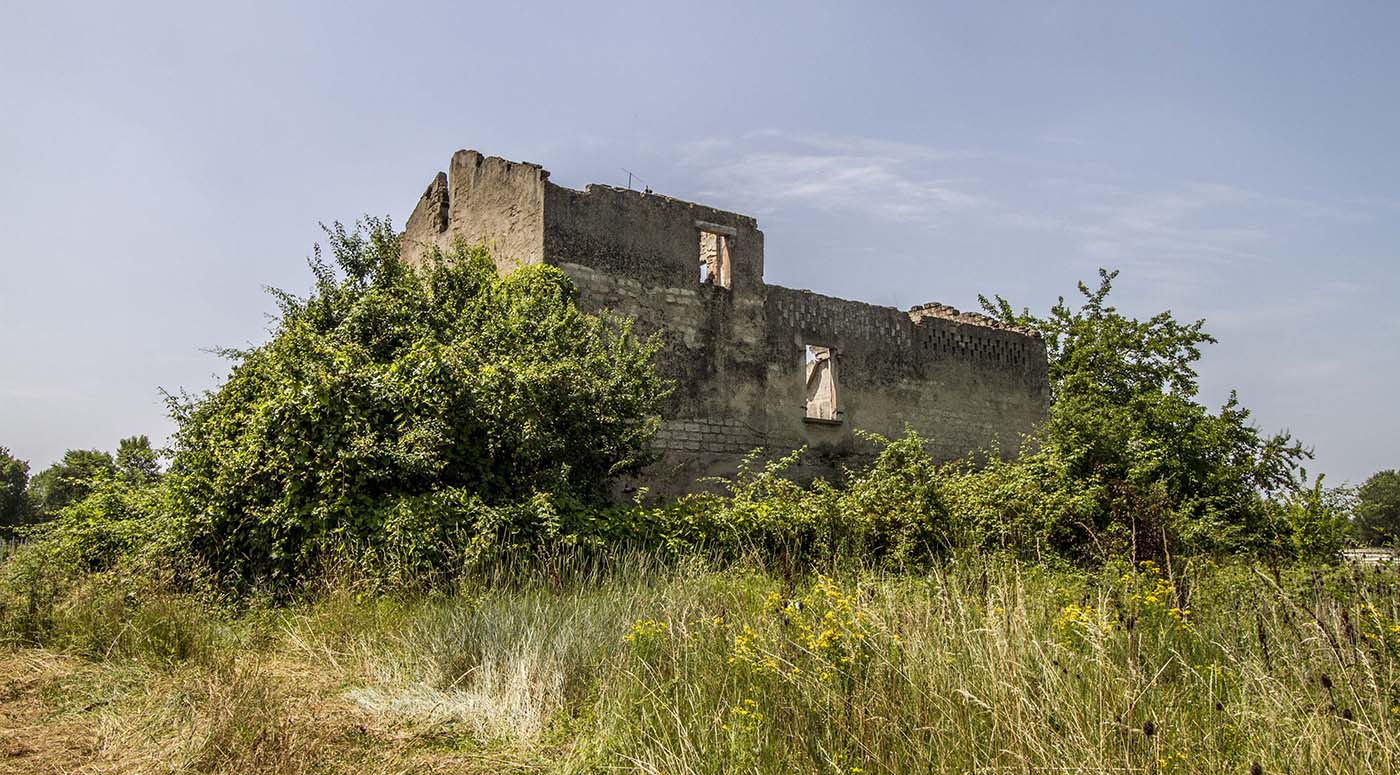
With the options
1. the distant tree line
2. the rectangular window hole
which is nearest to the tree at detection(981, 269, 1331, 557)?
the rectangular window hole

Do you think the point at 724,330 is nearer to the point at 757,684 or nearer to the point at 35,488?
the point at 757,684

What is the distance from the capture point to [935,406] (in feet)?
60.2

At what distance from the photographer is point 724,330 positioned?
15.7 meters

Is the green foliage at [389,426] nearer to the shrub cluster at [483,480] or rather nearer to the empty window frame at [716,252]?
the shrub cluster at [483,480]

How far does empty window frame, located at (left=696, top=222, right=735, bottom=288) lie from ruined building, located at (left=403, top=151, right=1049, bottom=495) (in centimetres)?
3

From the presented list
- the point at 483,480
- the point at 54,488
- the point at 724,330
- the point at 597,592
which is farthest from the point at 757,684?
the point at 54,488

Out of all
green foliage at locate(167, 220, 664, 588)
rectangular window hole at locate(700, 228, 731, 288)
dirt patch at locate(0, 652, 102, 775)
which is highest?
rectangular window hole at locate(700, 228, 731, 288)

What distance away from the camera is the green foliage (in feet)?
30.8

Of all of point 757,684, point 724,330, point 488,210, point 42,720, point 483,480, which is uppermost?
point 488,210

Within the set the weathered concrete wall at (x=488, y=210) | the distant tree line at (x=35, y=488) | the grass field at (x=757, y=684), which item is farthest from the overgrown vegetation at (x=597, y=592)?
the distant tree line at (x=35, y=488)

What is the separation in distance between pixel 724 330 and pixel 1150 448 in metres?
7.02

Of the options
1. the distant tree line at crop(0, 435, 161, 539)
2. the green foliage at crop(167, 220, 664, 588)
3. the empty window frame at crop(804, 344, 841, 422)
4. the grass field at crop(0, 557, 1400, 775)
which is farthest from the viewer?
the distant tree line at crop(0, 435, 161, 539)

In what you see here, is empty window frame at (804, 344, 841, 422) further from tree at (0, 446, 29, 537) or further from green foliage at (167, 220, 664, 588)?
tree at (0, 446, 29, 537)

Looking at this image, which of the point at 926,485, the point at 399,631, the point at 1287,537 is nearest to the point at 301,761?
the point at 399,631
